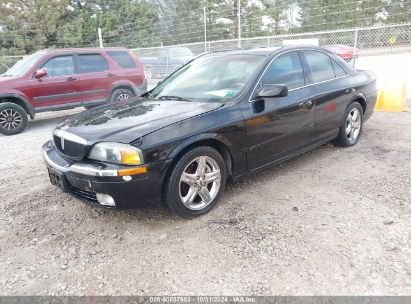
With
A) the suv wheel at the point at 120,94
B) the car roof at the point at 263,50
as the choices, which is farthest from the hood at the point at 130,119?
the suv wheel at the point at 120,94

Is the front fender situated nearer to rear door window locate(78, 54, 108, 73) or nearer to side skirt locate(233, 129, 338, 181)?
side skirt locate(233, 129, 338, 181)

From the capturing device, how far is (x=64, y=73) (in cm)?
825

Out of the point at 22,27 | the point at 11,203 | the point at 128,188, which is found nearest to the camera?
the point at 128,188

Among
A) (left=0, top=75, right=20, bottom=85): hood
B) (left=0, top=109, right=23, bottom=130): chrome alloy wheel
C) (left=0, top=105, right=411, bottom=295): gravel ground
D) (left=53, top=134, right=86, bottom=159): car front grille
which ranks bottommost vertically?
(left=0, top=105, right=411, bottom=295): gravel ground

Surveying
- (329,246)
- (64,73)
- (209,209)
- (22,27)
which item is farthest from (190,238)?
(22,27)

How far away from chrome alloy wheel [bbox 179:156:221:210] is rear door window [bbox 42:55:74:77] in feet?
19.6

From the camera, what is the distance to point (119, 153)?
3.05 metres

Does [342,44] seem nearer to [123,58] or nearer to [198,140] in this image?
[123,58]

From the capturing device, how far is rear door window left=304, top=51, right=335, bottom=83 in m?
4.63

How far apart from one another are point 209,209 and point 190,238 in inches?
18.6

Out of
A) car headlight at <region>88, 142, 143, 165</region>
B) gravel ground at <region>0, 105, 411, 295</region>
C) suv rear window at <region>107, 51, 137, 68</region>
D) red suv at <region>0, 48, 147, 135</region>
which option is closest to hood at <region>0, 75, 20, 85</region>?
red suv at <region>0, 48, 147, 135</region>

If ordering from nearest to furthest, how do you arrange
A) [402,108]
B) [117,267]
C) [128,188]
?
1. [117,267]
2. [128,188]
3. [402,108]

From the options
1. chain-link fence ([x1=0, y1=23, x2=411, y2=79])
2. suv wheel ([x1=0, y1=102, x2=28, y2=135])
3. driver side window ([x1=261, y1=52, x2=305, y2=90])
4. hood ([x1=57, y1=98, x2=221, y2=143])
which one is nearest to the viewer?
hood ([x1=57, y1=98, x2=221, y2=143])

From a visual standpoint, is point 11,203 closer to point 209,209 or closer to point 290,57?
point 209,209
